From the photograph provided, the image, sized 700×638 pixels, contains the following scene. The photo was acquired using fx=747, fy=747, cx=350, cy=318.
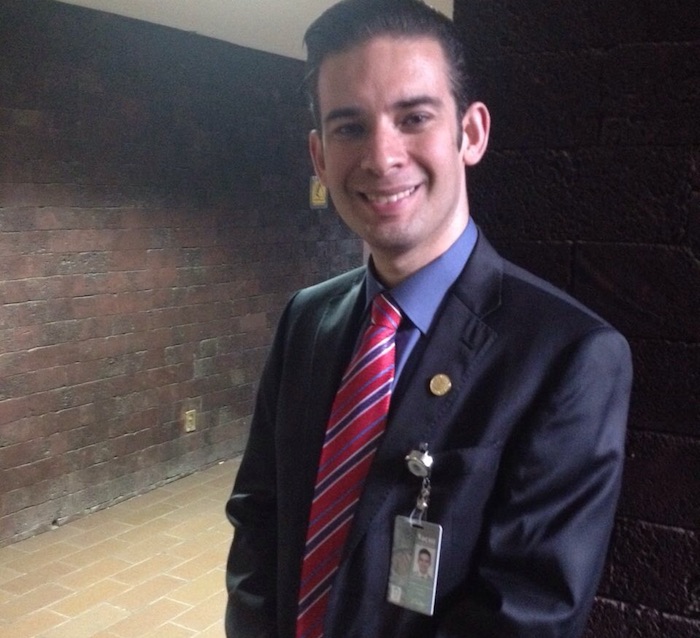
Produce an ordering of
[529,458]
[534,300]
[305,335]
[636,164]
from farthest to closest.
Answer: [305,335], [636,164], [534,300], [529,458]

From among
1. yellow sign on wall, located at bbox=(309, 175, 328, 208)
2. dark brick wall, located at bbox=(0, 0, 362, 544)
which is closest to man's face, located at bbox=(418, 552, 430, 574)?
dark brick wall, located at bbox=(0, 0, 362, 544)

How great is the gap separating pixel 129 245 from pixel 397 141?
3422mm

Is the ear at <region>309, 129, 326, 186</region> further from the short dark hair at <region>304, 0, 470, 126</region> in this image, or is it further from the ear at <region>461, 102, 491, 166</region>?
the ear at <region>461, 102, 491, 166</region>

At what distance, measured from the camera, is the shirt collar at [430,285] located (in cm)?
111

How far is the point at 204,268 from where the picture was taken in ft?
15.5

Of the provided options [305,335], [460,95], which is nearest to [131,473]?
Result: [305,335]

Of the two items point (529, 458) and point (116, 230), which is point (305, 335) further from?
point (116, 230)

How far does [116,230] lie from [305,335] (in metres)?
3.13

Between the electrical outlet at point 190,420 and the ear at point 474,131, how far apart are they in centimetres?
386

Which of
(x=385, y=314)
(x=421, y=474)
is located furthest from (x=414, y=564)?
(x=385, y=314)

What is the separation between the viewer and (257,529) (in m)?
1.31

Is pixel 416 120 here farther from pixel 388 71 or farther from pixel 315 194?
pixel 315 194

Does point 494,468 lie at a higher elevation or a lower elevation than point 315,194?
lower

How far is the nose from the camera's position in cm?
105
